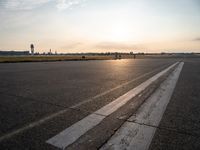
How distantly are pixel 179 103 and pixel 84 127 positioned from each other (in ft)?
9.17

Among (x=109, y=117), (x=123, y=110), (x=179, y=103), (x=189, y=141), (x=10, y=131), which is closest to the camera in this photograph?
(x=189, y=141)

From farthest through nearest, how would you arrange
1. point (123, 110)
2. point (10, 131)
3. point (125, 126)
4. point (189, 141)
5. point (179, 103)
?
point (179, 103) < point (123, 110) < point (125, 126) < point (10, 131) < point (189, 141)

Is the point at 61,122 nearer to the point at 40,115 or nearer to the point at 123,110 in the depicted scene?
the point at 40,115

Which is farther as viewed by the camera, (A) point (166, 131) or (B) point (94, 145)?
(A) point (166, 131)

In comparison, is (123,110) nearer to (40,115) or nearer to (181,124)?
(181,124)

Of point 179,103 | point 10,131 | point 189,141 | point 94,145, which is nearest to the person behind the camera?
point 94,145

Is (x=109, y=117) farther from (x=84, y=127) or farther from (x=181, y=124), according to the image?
(x=181, y=124)

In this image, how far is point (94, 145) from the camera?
2.38 metres

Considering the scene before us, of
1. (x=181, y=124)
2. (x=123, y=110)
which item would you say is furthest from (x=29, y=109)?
(x=181, y=124)

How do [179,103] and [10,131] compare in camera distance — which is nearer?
[10,131]

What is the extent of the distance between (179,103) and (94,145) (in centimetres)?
309

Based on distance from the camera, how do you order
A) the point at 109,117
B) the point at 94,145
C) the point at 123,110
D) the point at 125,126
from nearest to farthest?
the point at 94,145, the point at 125,126, the point at 109,117, the point at 123,110

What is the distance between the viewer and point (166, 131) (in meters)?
2.88

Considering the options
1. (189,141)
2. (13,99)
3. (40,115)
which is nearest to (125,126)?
(189,141)
